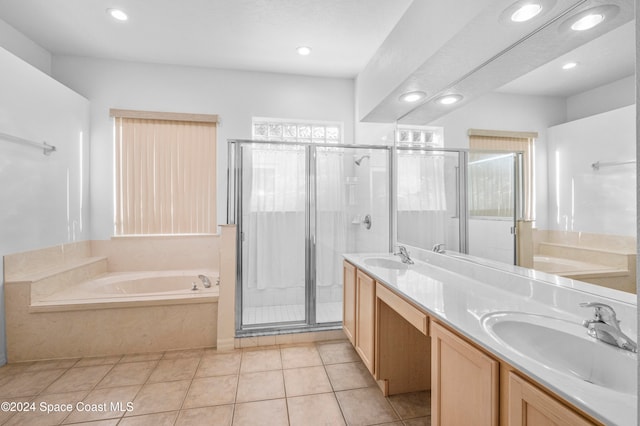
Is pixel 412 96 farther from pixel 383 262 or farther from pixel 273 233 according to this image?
pixel 273 233

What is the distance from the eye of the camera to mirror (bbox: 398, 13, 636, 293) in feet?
3.54

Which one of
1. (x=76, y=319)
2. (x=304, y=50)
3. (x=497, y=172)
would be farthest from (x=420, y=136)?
(x=76, y=319)

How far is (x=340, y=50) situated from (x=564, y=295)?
9.55ft

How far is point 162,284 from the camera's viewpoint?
11.0 feet

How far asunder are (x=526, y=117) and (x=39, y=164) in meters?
3.78

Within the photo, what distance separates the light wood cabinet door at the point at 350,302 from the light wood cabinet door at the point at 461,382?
1.10 meters

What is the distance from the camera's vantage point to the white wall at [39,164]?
7.98ft

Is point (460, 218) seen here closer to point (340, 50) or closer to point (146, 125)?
point (340, 50)

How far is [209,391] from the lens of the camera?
2080 mm

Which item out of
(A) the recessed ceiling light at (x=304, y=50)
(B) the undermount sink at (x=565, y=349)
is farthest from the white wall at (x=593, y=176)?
(A) the recessed ceiling light at (x=304, y=50)

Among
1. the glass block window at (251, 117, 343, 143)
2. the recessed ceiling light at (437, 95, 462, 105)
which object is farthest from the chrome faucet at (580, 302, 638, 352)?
the glass block window at (251, 117, 343, 143)

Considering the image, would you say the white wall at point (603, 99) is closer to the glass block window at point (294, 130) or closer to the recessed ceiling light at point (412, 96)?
the recessed ceiling light at point (412, 96)

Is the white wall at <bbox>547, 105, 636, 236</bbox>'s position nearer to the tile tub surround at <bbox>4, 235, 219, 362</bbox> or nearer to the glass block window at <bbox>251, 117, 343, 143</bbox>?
the tile tub surround at <bbox>4, 235, 219, 362</bbox>

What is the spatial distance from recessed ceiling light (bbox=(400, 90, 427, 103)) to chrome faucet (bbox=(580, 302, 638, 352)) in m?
1.85
